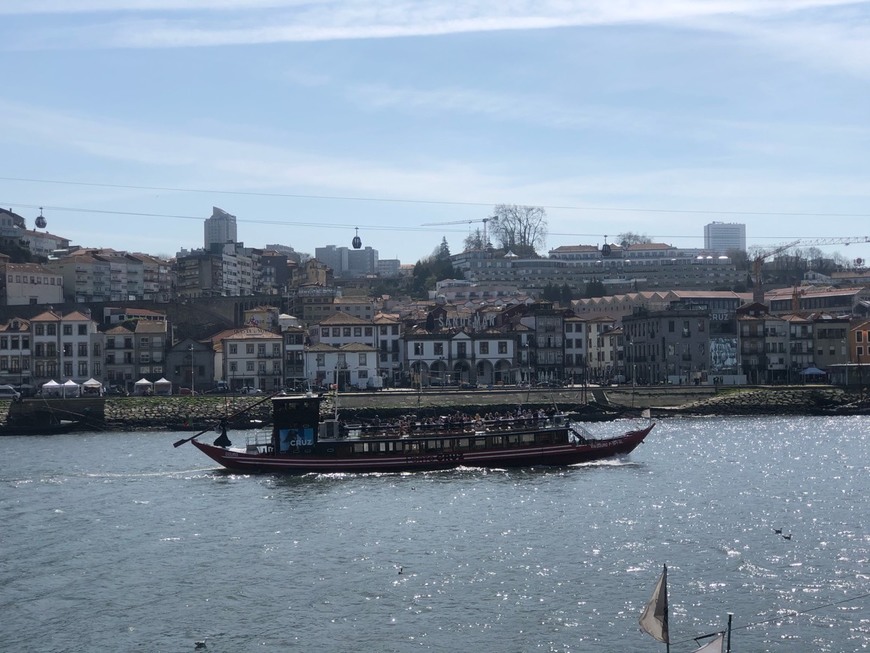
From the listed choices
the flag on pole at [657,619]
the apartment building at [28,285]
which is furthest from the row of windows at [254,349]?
the flag on pole at [657,619]

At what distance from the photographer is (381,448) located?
64938 mm

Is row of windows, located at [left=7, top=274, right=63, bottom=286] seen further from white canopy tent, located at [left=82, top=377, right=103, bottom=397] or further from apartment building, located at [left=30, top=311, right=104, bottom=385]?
white canopy tent, located at [left=82, top=377, right=103, bottom=397]

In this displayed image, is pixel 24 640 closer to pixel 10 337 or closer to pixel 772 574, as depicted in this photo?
pixel 772 574

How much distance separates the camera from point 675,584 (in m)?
34.9

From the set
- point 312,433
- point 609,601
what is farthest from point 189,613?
point 312,433

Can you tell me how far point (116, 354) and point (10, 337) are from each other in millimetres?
9960

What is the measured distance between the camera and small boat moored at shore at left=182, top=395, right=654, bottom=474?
64.6 metres

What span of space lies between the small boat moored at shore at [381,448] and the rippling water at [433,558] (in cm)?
175

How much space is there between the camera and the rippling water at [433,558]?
101ft

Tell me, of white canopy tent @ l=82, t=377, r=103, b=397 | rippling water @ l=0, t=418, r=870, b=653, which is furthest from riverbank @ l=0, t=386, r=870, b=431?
rippling water @ l=0, t=418, r=870, b=653

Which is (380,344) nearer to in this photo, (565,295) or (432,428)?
(432,428)

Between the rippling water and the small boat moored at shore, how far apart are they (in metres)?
1.75

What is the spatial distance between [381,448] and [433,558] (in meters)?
25.6

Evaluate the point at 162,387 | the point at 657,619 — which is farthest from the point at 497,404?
the point at 657,619
